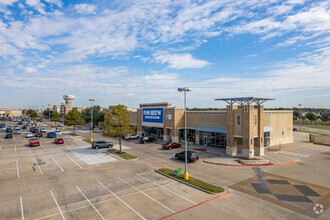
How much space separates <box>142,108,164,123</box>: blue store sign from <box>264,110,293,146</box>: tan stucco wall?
22140 millimetres

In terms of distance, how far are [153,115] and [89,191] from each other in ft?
106

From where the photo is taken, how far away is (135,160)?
28266 mm

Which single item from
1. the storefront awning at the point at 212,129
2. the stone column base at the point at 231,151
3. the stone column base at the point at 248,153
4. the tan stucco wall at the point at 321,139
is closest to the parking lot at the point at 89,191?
the stone column base at the point at 231,151

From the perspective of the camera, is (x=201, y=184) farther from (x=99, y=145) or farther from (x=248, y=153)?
(x=99, y=145)

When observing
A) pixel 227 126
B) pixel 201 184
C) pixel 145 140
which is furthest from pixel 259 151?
pixel 145 140

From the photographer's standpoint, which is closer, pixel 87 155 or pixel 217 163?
pixel 217 163

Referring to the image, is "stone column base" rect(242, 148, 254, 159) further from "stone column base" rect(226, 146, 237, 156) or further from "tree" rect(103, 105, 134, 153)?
"tree" rect(103, 105, 134, 153)

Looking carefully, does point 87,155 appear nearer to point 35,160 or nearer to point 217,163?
point 35,160

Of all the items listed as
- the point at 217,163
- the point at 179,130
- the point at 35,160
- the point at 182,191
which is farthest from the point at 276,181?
the point at 35,160

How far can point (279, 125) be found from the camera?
40781mm

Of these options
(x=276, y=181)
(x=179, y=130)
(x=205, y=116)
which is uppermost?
(x=205, y=116)

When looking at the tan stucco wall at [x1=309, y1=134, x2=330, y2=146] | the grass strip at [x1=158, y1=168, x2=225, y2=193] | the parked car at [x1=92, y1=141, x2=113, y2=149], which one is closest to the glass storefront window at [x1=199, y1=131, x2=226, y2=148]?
the parked car at [x1=92, y1=141, x2=113, y2=149]

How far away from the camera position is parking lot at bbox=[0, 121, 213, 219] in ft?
44.6

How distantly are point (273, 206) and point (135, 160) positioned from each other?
18.4m
